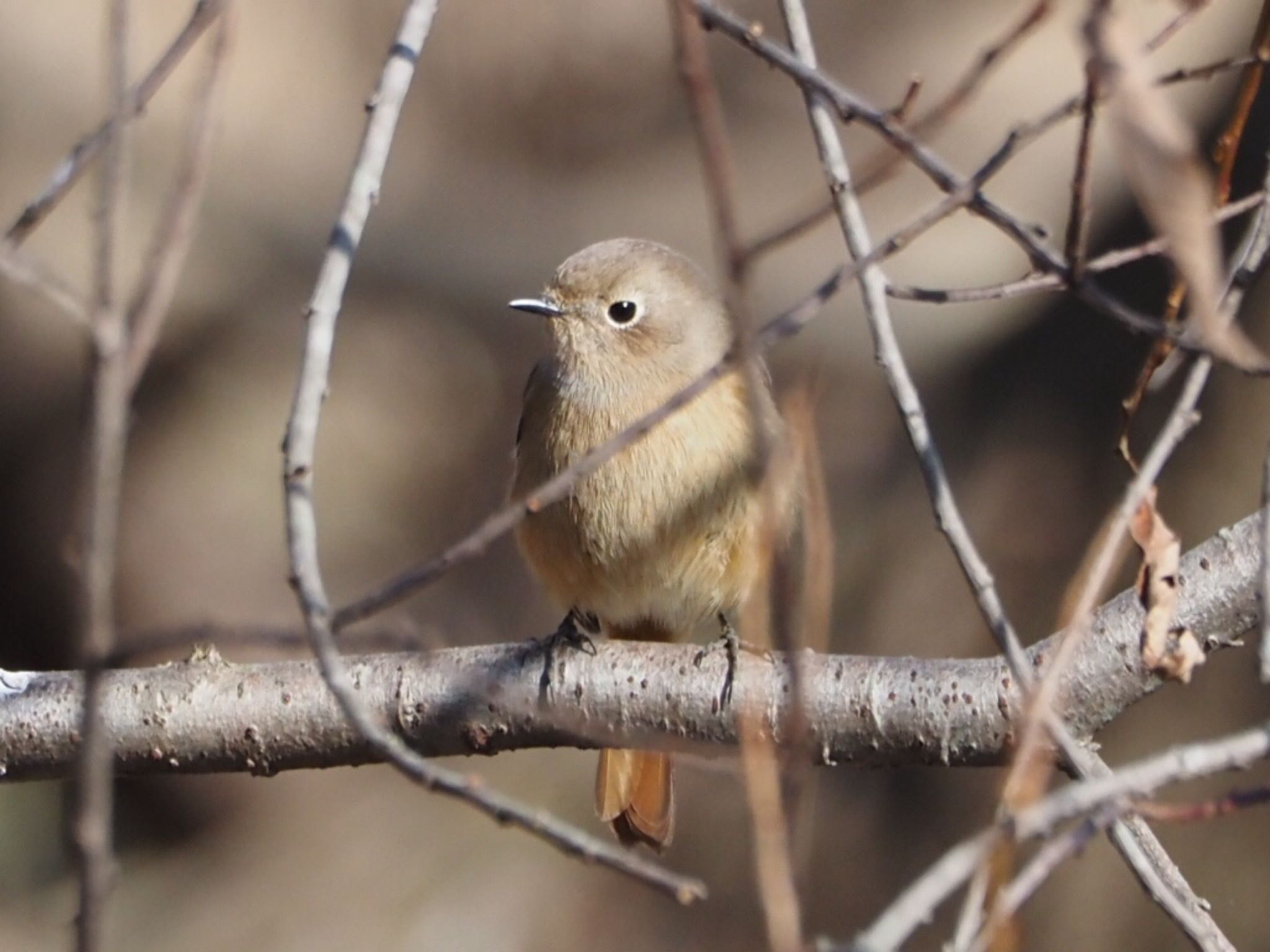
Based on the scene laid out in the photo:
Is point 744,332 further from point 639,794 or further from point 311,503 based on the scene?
point 639,794

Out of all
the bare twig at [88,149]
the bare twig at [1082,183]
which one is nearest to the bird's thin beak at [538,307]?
the bare twig at [88,149]

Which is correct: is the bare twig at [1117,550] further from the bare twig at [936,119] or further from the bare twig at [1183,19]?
the bare twig at [936,119]

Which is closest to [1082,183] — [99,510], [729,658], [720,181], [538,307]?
[720,181]

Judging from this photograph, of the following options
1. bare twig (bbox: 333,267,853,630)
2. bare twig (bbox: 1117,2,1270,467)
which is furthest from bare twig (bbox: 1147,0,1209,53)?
bare twig (bbox: 333,267,853,630)

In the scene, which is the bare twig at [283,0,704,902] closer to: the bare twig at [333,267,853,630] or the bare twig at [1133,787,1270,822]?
the bare twig at [333,267,853,630]

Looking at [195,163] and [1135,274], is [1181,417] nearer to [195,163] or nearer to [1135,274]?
[195,163]
